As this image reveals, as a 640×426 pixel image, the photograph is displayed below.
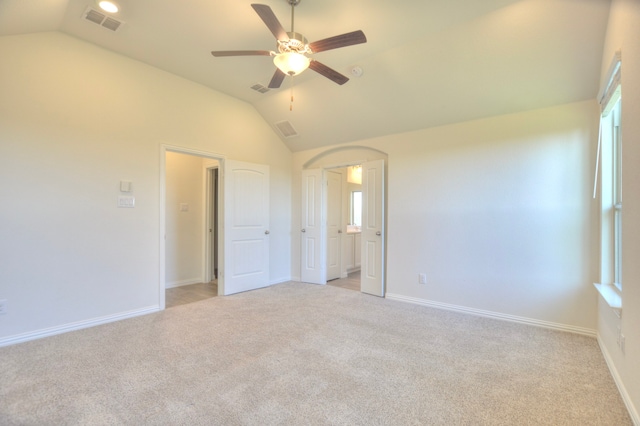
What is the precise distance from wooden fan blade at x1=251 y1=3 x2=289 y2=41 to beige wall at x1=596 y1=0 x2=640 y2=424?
2.20m

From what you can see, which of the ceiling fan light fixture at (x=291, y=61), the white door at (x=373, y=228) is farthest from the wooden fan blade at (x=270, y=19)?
the white door at (x=373, y=228)

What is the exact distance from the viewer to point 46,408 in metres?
1.81

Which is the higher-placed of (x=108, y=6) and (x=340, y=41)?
(x=108, y=6)

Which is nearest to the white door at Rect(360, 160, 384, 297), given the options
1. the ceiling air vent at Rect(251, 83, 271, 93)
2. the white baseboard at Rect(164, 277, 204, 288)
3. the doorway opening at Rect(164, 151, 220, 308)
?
the ceiling air vent at Rect(251, 83, 271, 93)

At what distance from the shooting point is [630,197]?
1831mm

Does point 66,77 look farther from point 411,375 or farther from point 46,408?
point 411,375

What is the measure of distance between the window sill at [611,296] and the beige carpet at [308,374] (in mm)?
544

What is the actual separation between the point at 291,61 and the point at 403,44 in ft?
4.79

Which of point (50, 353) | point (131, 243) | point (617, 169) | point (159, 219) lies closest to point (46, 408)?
point (50, 353)

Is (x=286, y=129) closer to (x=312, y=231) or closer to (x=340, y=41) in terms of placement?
(x=312, y=231)

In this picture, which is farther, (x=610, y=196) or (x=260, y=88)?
(x=260, y=88)

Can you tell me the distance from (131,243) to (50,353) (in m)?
1.29

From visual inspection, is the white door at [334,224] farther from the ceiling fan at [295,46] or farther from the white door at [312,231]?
the ceiling fan at [295,46]

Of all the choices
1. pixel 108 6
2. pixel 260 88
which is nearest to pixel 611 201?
pixel 260 88
